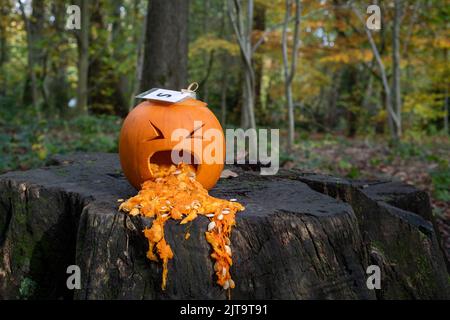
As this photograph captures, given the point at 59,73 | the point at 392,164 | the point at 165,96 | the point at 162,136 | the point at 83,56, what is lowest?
the point at 392,164

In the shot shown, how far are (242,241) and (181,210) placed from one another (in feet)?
1.16

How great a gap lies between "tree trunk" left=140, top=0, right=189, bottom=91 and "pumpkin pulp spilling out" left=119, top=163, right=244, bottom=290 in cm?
394

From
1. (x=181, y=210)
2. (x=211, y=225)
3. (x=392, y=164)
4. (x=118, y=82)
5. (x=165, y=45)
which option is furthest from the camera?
(x=118, y=82)

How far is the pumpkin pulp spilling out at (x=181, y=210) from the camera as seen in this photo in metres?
2.35

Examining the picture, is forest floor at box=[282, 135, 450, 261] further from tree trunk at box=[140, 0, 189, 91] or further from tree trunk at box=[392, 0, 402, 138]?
tree trunk at box=[140, 0, 189, 91]

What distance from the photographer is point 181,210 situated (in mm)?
2480

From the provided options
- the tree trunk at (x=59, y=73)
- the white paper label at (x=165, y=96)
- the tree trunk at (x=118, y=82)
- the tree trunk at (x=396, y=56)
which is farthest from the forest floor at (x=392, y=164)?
the tree trunk at (x=59, y=73)

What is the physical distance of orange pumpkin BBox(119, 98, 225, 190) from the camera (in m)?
2.76

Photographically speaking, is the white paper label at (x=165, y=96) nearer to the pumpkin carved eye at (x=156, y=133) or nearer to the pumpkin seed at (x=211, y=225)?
the pumpkin carved eye at (x=156, y=133)

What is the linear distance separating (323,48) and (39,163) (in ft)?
A: 28.1

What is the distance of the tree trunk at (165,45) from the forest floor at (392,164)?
2.07 m

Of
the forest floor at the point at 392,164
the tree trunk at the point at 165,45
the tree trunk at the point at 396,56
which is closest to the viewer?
the forest floor at the point at 392,164

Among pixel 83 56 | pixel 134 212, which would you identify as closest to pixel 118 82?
pixel 83 56

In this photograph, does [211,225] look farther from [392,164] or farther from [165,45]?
[392,164]
